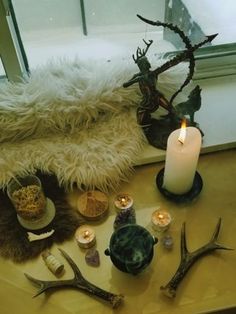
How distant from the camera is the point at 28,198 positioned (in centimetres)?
78

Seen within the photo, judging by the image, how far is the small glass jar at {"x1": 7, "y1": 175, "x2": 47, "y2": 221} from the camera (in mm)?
776

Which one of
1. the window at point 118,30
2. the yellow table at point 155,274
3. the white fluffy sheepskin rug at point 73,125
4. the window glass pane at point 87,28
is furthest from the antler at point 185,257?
the window glass pane at point 87,28

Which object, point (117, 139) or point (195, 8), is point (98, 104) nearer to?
point (117, 139)

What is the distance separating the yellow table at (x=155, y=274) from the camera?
707 millimetres

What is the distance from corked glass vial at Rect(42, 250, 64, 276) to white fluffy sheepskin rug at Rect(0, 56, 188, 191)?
0.19m

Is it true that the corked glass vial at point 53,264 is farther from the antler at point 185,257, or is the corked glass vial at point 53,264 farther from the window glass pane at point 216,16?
the window glass pane at point 216,16

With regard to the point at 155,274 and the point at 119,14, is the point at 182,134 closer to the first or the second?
the point at 155,274

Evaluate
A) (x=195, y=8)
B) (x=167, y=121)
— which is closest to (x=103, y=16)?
(x=195, y=8)

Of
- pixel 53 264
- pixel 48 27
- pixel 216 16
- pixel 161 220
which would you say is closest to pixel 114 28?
pixel 48 27

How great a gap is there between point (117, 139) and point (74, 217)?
0.77 feet

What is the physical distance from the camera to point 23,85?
94cm

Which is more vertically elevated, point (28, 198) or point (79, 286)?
point (28, 198)

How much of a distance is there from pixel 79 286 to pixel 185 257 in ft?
0.75

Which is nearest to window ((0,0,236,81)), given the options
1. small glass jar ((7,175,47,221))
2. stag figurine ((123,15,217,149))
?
stag figurine ((123,15,217,149))
